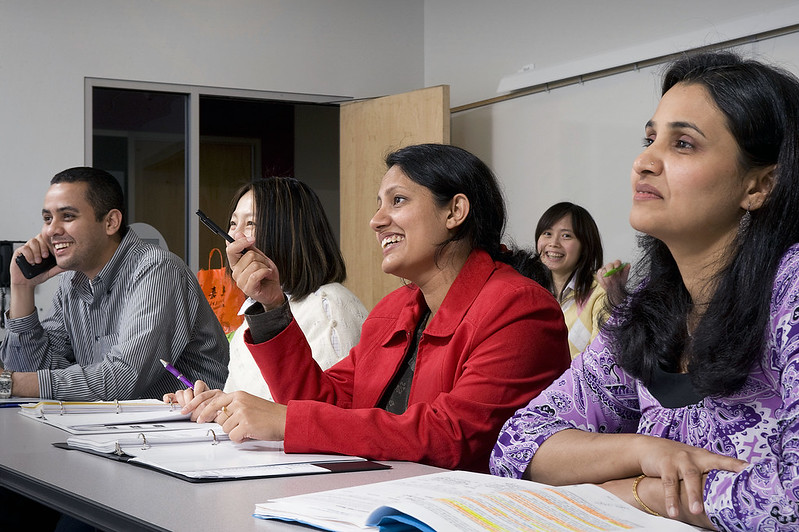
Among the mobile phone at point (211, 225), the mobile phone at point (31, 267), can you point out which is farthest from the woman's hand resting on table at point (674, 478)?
the mobile phone at point (31, 267)

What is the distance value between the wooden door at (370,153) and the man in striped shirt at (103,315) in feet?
9.09

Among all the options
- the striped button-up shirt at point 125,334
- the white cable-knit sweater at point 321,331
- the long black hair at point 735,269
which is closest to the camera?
the long black hair at point 735,269

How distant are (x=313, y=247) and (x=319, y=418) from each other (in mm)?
1056

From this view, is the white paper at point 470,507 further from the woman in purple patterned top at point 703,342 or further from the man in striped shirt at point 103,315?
the man in striped shirt at point 103,315

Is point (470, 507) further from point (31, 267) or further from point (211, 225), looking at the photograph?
point (31, 267)

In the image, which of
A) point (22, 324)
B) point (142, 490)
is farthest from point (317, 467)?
point (22, 324)

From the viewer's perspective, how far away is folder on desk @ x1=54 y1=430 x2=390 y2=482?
136 centimetres

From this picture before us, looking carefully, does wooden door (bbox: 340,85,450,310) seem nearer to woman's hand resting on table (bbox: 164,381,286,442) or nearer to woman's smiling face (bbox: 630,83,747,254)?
woman's hand resting on table (bbox: 164,381,286,442)

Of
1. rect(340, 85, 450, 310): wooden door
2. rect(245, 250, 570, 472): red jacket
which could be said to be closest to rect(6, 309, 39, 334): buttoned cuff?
rect(245, 250, 570, 472): red jacket

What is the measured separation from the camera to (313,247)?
2549mm

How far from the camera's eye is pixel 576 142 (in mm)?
5191

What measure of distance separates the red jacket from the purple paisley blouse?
0.49 ft

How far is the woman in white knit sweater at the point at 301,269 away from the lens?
2.40 metres

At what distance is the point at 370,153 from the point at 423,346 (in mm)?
4174
